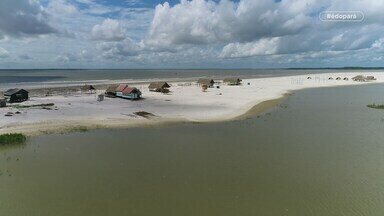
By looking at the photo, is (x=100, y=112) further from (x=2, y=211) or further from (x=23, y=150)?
(x=2, y=211)

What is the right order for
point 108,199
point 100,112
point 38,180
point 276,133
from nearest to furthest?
point 108,199
point 38,180
point 276,133
point 100,112

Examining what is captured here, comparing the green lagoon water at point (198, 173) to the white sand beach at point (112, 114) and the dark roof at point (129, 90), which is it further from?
the dark roof at point (129, 90)

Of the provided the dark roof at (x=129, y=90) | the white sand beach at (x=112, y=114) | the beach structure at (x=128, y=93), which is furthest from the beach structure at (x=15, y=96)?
the dark roof at (x=129, y=90)

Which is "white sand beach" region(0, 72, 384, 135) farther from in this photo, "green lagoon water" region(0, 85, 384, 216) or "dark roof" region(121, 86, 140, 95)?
"green lagoon water" region(0, 85, 384, 216)

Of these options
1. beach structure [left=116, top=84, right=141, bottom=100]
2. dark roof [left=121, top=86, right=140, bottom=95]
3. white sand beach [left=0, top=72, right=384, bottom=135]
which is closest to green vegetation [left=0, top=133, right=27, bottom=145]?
white sand beach [left=0, top=72, right=384, bottom=135]

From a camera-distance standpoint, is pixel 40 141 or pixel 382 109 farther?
pixel 382 109

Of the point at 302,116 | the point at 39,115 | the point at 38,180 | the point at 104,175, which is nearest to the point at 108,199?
the point at 104,175

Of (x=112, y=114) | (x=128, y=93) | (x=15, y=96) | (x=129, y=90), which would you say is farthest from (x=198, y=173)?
(x=15, y=96)

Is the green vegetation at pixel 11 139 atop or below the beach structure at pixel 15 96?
below
